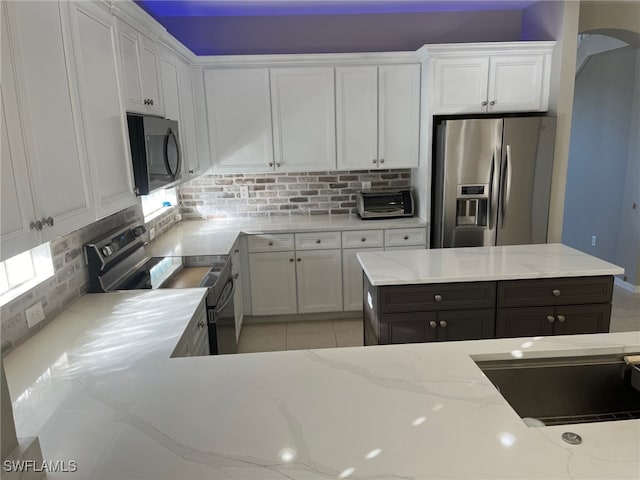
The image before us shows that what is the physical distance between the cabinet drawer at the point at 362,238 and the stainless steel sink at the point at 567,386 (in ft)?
8.17

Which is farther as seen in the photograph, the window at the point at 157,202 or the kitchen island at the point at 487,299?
the window at the point at 157,202

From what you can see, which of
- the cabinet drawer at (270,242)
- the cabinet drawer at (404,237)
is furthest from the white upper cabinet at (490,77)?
the cabinet drawer at (270,242)

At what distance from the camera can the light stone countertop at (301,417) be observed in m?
1.01

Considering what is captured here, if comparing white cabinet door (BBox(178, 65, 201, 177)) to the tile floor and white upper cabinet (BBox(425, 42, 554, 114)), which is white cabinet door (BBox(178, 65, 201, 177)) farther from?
white upper cabinet (BBox(425, 42, 554, 114))

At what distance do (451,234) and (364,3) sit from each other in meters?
2.19

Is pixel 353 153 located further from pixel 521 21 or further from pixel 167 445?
pixel 167 445

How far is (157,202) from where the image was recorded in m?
3.91

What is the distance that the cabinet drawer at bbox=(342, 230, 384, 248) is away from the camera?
3.96m

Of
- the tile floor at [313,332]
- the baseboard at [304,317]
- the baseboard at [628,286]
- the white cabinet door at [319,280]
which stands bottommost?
the tile floor at [313,332]

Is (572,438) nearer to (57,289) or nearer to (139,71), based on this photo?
(57,289)

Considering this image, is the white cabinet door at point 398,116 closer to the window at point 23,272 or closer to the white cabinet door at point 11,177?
the window at point 23,272

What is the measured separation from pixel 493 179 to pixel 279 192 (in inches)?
77.3

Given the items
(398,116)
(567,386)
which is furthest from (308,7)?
(567,386)

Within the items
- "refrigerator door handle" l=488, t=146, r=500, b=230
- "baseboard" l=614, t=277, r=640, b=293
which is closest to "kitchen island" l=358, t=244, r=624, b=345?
"refrigerator door handle" l=488, t=146, r=500, b=230
